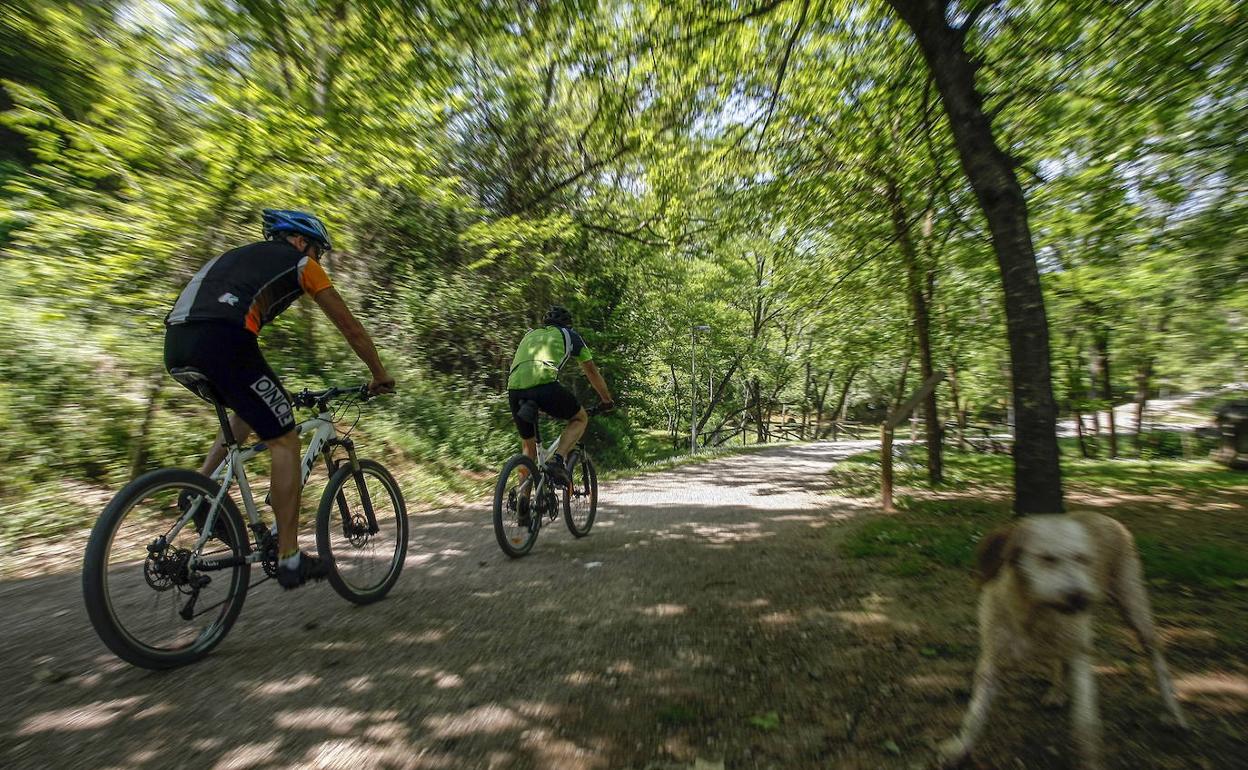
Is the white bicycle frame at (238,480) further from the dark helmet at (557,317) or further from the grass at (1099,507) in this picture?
the grass at (1099,507)

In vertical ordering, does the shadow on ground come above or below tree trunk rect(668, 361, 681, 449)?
below

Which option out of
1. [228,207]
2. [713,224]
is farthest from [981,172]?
[228,207]

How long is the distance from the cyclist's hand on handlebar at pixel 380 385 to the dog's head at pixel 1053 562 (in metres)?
3.17

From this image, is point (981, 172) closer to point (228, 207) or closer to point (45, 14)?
point (228, 207)

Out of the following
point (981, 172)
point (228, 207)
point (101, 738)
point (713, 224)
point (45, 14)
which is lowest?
point (101, 738)

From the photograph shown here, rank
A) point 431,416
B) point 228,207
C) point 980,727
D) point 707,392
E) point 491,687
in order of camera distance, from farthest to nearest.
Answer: point 707,392, point 431,416, point 228,207, point 491,687, point 980,727

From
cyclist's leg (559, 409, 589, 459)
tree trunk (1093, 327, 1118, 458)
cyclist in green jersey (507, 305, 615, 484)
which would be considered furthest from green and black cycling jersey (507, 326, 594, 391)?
tree trunk (1093, 327, 1118, 458)

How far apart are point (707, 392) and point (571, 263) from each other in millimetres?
Answer: 17703

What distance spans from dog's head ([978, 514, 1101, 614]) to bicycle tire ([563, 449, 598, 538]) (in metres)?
3.75

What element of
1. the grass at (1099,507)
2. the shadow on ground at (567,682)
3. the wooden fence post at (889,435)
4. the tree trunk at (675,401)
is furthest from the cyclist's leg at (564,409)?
the tree trunk at (675,401)

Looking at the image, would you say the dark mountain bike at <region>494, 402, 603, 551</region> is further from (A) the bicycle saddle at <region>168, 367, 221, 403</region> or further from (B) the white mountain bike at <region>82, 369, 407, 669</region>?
(A) the bicycle saddle at <region>168, 367, 221, 403</region>

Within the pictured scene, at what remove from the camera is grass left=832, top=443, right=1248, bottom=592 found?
13.0ft

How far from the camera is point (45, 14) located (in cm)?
522

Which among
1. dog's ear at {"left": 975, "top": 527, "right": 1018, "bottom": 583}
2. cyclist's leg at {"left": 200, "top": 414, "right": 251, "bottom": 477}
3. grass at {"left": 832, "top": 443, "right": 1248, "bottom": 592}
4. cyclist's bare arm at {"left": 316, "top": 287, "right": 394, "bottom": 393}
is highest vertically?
cyclist's bare arm at {"left": 316, "top": 287, "right": 394, "bottom": 393}
